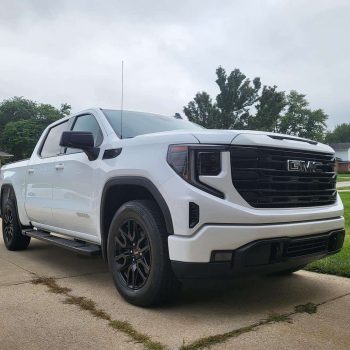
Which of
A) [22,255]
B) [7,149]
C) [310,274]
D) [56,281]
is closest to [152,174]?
[56,281]

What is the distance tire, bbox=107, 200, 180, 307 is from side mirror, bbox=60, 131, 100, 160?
81 centimetres

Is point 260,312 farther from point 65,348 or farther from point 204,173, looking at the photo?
point 65,348

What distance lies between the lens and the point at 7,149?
58.9m

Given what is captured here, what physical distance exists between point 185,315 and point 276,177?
4.40ft

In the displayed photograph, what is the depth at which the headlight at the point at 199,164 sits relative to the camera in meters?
Answer: 3.57

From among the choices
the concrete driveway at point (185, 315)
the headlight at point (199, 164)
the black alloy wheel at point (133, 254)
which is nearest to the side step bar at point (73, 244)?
the concrete driveway at point (185, 315)

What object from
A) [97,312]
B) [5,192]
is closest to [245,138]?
[97,312]

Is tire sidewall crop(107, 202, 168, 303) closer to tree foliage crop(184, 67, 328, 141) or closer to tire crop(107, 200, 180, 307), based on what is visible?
tire crop(107, 200, 180, 307)

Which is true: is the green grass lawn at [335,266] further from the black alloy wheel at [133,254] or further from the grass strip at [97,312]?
the grass strip at [97,312]

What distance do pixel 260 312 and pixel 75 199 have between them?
7.55 ft

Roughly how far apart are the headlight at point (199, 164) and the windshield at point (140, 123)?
122cm

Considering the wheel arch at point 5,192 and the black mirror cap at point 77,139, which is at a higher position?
the black mirror cap at point 77,139

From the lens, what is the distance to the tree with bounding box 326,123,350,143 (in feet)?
396

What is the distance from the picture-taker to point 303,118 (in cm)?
8569
